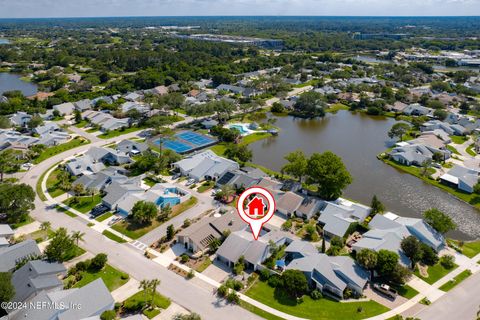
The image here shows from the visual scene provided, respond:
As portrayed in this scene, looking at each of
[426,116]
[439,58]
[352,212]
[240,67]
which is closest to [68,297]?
[352,212]

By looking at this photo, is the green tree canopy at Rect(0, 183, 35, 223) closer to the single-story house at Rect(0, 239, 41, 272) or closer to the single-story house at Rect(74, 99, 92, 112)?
the single-story house at Rect(0, 239, 41, 272)

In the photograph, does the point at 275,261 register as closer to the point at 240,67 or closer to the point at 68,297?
the point at 68,297

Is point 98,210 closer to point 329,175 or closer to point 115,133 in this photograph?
point 329,175

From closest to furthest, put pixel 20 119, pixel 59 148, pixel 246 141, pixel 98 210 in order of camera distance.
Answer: pixel 98 210 < pixel 59 148 < pixel 246 141 < pixel 20 119

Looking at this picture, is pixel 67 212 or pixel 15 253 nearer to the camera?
pixel 15 253

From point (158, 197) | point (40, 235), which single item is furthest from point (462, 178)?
point (40, 235)

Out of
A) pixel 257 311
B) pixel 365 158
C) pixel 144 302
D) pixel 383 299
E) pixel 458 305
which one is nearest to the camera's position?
pixel 257 311

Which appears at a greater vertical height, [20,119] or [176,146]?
[20,119]
